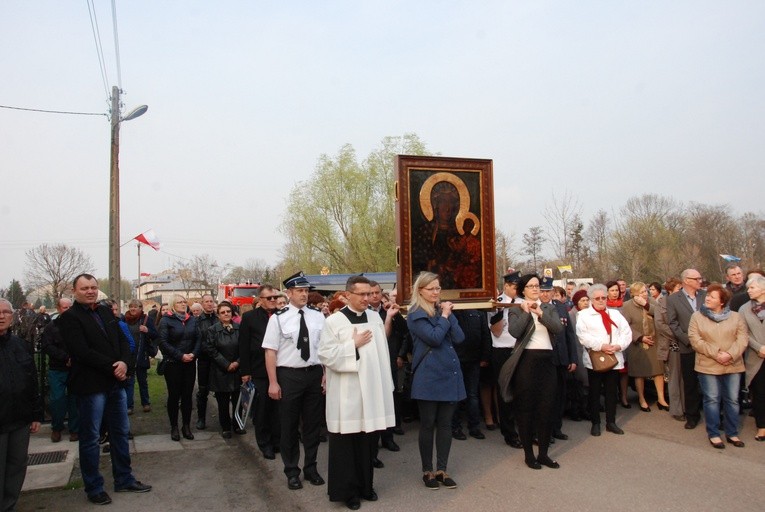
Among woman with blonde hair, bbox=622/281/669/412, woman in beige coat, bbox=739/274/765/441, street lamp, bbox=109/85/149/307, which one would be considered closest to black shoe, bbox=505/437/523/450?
woman in beige coat, bbox=739/274/765/441

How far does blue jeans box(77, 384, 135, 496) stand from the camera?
5566 millimetres

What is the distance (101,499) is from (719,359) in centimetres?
672

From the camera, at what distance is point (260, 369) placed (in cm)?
727

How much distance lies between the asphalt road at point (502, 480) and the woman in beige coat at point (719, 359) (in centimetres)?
28

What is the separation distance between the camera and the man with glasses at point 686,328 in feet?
25.6

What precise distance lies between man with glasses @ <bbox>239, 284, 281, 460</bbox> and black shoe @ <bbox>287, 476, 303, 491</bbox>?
4.57 ft

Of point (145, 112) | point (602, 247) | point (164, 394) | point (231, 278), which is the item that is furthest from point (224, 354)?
point (231, 278)

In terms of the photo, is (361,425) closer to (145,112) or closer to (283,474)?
(283,474)

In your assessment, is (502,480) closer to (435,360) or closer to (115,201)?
(435,360)

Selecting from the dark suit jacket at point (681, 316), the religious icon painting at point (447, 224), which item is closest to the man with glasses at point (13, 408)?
the religious icon painting at point (447, 224)

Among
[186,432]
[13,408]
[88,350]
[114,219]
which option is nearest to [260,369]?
[186,432]

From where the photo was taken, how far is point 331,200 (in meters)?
38.8

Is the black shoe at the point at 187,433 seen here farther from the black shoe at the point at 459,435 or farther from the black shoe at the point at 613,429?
the black shoe at the point at 613,429

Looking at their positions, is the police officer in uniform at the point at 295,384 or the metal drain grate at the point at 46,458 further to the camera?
the metal drain grate at the point at 46,458
